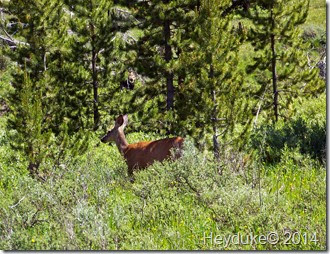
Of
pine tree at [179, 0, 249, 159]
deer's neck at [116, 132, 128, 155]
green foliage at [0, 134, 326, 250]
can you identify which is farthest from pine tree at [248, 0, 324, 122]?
green foliage at [0, 134, 326, 250]

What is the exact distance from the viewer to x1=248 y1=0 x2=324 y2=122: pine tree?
59.4ft

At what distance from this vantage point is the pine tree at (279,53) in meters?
18.1

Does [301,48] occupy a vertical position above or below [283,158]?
above

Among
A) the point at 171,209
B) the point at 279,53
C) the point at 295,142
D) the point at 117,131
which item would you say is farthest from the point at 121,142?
the point at 279,53

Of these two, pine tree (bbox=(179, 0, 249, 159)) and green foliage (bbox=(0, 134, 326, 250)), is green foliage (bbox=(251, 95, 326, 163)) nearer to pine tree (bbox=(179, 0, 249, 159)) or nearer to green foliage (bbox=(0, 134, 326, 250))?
pine tree (bbox=(179, 0, 249, 159))

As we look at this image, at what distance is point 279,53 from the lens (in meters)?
18.8

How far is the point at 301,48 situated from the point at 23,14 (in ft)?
31.4

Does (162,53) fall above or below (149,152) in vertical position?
above

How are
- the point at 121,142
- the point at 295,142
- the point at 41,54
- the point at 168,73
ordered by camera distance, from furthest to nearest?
the point at 168,73, the point at 41,54, the point at 121,142, the point at 295,142

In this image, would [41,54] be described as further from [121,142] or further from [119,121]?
[121,142]

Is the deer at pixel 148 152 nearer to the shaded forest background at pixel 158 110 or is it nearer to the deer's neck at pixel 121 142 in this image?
the deer's neck at pixel 121 142

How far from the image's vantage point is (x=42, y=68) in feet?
52.6

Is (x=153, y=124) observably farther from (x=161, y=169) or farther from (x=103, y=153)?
(x=161, y=169)

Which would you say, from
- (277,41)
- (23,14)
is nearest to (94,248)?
(23,14)
